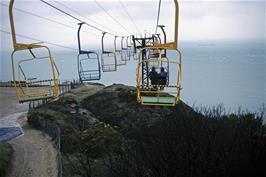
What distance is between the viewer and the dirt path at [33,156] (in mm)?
16141

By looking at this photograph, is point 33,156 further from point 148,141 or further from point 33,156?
point 148,141

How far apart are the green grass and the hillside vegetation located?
123 inches

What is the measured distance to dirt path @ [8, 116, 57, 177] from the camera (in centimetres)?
1614

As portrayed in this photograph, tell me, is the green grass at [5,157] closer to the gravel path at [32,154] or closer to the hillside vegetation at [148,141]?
the gravel path at [32,154]

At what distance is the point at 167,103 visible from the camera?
349 inches

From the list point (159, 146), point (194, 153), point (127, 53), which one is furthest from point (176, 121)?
point (127, 53)

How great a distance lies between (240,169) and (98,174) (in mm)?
7588

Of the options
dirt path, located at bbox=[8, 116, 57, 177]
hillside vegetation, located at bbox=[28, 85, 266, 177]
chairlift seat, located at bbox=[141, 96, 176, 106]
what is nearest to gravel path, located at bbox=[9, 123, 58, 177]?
dirt path, located at bbox=[8, 116, 57, 177]

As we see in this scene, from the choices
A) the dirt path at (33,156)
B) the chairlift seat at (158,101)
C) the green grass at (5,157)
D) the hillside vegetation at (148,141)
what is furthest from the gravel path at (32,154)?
the chairlift seat at (158,101)

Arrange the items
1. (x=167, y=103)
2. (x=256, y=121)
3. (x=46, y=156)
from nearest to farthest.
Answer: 1. (x=167, y=103)
2. (x=46, y=156)
3. (x=256, y=121)

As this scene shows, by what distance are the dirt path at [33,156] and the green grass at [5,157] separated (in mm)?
294

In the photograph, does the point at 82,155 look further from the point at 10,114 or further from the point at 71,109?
the point at 10,114

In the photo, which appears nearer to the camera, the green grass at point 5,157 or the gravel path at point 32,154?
the green grass at point 5,157

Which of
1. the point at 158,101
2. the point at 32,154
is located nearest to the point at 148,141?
the point at 32,154
